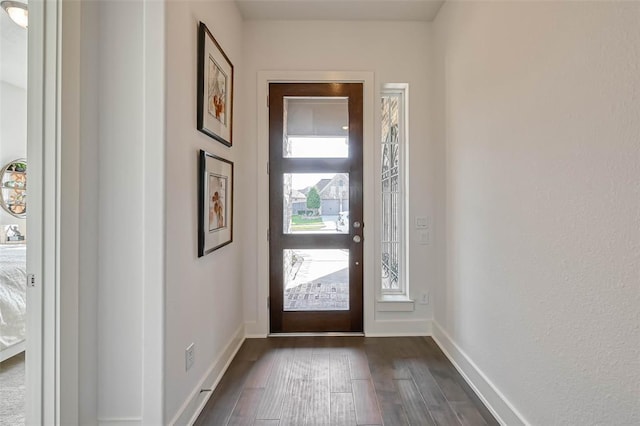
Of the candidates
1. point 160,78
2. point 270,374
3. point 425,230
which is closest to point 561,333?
point 425,230

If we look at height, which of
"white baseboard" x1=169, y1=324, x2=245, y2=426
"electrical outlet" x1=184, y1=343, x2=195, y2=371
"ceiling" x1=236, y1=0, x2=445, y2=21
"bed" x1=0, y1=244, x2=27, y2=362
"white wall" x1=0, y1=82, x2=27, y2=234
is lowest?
"white baseboard" x1=169, y1=324, x2=245, y2=426

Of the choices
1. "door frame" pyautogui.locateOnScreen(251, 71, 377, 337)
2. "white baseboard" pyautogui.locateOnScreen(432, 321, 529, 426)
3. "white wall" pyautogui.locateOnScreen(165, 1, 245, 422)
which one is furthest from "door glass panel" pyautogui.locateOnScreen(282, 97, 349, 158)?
"white baseboard" pyautogui.locateOnScreen(432, 321, 529, 426)

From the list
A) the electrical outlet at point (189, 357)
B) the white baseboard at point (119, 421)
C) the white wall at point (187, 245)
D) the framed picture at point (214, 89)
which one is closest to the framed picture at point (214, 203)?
the white wall at point (187, 245)

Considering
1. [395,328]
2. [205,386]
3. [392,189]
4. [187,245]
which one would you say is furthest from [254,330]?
[392,189]

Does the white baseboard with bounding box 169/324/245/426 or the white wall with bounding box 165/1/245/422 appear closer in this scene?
the white wall with bounding box 165/1/245/422

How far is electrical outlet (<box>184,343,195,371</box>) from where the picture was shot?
168 cm

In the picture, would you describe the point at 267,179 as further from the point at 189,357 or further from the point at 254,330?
the point at 189,357

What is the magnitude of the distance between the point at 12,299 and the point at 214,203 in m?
1.05

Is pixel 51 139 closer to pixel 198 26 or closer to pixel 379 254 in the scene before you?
pixel 198 26

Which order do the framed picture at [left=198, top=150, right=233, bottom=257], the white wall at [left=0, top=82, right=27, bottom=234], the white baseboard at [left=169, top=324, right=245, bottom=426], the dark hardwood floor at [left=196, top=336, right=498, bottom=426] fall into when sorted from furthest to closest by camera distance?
the framed picture at [left=198, top=150, right=233, bottom=257], the dark hardwood floor at [left=196, top=336, right=498, bottom=426], the white baseboard at [left=169, top=324, right=245, bottom=426], the white wall at [left=0, top=82, right=27, bottom=234]

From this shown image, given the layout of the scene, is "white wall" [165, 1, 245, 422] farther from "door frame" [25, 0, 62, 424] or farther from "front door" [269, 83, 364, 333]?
"front door" [269, 83, 364, 333]

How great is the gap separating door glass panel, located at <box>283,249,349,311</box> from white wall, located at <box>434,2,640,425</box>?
1.07 meters

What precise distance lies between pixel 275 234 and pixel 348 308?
3.20 feet

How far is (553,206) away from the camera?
1.34 m
